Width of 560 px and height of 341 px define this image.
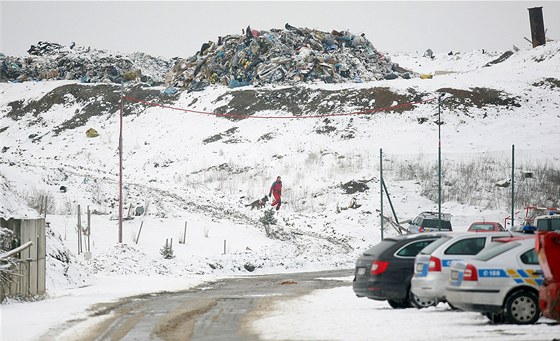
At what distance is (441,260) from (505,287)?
2.47 metres

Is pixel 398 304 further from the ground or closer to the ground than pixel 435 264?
closer to the ground

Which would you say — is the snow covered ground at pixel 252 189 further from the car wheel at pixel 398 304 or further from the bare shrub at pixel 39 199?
the bare shrub at pixel 39 199

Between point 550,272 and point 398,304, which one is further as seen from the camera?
point 398,304

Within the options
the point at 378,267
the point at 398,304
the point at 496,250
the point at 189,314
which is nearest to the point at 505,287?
the point at 496,250

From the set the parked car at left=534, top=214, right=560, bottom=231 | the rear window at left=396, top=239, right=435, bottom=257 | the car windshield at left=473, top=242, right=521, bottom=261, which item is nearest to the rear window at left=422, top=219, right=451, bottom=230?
the parked car at left=534, top=214, right=560, bottom=231

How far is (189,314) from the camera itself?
1822 cm

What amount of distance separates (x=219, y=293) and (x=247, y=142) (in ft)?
139

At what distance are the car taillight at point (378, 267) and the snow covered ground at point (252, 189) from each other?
2.49 ft

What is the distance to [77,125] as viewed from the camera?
259ft

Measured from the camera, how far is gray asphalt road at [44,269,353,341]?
14.9m

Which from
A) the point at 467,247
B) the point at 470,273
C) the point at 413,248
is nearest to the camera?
the point at 470,273

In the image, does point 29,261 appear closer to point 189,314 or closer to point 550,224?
point 189,314

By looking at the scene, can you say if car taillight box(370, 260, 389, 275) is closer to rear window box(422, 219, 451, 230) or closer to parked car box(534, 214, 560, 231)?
parked car box(534, 214, 560, 231)

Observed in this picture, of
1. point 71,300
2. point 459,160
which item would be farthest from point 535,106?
point 71,300
